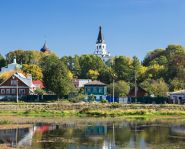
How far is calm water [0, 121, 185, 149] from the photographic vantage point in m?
39.5

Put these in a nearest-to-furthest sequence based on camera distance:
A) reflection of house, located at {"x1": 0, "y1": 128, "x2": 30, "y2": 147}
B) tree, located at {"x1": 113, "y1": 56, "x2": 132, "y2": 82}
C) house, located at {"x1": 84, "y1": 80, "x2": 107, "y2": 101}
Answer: reflection of house, located at {"x1": 0, "y1": 128, "x2": 30, "y2": 147}
house, located at {"x1": 84, "y1": 80, "x2": 107, "y2": 101}
tree, located at {"x1": 113, "y1": 56, "x2": 132, "y2": 82}

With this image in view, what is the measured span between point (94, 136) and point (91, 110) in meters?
29.7

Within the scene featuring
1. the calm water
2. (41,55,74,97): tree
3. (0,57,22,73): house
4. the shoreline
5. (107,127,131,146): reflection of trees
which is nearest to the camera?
the calm water

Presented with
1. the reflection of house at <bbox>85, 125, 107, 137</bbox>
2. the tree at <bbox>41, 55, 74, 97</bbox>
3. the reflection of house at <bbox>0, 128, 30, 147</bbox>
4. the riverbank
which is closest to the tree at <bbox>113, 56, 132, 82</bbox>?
the tree at <bbox>41, 55, 74, 97</bbox>

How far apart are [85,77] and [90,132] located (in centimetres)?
11072

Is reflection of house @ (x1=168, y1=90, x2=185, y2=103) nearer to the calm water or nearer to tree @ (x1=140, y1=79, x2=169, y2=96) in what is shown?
tree @ (x1=140, y1=79, x2=169, y2=96)

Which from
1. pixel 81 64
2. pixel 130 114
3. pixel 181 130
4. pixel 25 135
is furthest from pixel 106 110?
pixel 81 64

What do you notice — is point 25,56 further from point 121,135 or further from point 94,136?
point 94,136

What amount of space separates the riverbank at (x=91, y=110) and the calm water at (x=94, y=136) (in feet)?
49.2

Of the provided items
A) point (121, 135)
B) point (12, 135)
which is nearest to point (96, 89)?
point (121, 135)

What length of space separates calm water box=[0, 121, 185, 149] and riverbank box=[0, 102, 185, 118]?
14989 mm

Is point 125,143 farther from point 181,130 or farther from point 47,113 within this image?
point 47,113

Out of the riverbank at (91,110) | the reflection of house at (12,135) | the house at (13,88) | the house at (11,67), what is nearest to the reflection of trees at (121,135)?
the reflection of house at (12,135)

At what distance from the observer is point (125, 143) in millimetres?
41219
